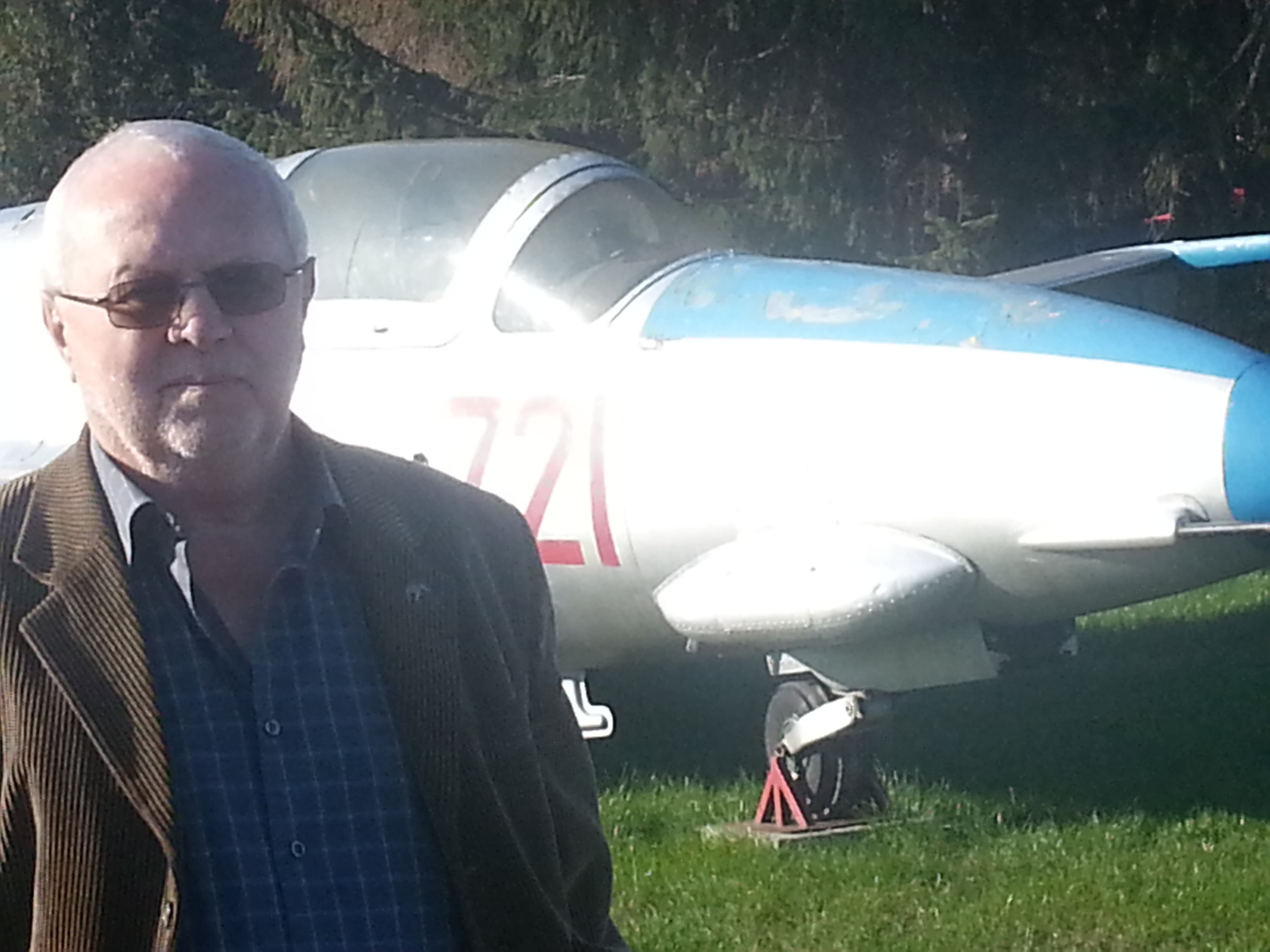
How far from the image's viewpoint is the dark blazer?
6.62 feet

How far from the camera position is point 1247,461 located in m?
5.01

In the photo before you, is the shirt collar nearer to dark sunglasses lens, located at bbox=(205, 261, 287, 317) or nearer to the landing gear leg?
dark sunglasses lens, located at bbox=(205, 261, 287, 317)

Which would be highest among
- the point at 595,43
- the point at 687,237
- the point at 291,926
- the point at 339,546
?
the point at 595,43

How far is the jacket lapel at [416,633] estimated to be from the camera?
218 cm

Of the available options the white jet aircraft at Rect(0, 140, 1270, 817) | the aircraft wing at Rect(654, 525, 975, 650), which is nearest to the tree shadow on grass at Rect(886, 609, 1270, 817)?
the white jet aircraft at Rect(0, 140, 1270, 817)

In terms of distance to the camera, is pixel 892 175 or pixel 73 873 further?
pixel 892 175

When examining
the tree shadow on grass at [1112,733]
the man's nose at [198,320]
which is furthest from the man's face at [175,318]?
the tree shadow on grass at [1112,733]

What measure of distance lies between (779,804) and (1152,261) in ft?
15.4

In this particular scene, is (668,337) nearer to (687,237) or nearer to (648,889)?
(687,237)

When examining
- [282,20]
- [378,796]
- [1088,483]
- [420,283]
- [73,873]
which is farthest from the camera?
[282,20]

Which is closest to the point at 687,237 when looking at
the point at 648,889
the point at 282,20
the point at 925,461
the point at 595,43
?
the point at 925,461

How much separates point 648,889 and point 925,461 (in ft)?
5.04

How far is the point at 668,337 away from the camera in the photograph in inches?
227

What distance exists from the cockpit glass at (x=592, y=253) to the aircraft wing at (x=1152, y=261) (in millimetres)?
3149
